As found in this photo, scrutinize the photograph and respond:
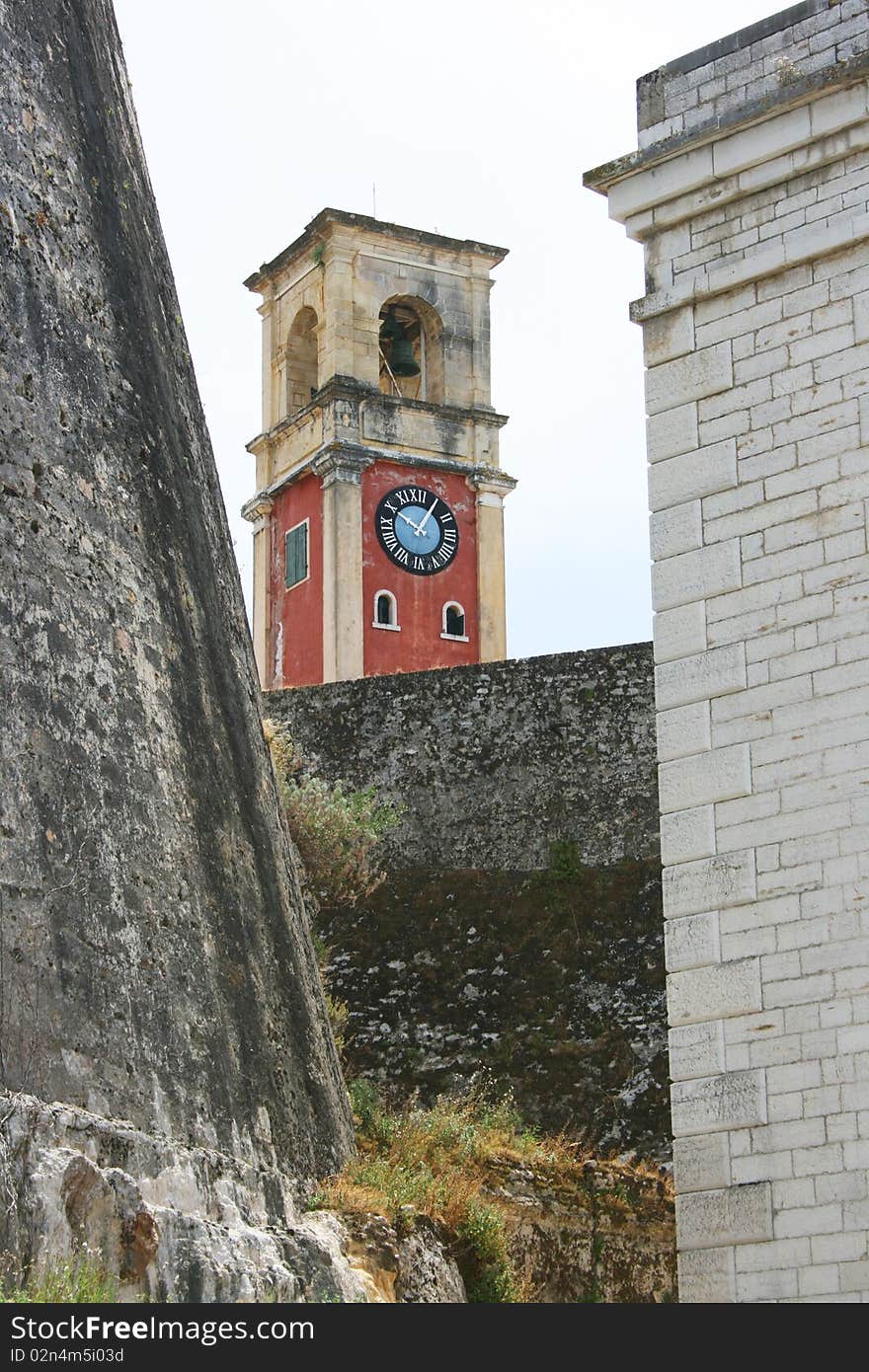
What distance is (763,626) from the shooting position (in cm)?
818

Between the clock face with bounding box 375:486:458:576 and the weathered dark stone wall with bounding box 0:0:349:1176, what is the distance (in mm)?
23251

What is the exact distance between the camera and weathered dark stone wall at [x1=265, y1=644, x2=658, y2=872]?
1350 cm

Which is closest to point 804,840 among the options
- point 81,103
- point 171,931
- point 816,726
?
point 816,726

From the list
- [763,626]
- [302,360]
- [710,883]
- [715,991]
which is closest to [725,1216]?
[715,991]

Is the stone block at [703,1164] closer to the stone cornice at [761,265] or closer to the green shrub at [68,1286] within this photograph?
the green shrub at [68,1286]

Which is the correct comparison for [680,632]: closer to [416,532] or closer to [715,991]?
[715,991]

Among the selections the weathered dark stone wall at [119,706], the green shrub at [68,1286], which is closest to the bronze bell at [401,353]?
the weathered dark stone wall at [119,706]

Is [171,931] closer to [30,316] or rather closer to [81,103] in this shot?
[30,316]

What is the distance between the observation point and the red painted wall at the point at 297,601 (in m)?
32.6

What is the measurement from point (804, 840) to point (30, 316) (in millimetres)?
3569

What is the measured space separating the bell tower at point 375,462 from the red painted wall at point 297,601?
35mm

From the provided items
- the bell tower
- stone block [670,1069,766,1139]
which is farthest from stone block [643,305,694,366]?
the bell tower

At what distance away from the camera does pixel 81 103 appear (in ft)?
30.2

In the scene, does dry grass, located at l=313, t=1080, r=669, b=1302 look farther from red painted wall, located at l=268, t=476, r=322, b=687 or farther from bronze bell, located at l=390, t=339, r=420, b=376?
bronze bell, located at l=390, t=339, r=420, b=376
